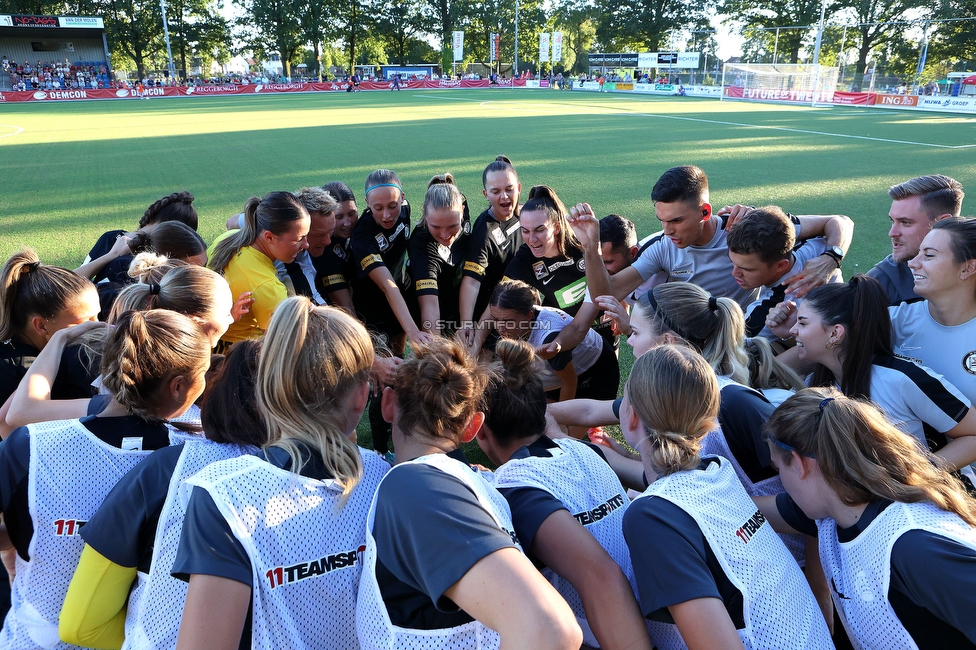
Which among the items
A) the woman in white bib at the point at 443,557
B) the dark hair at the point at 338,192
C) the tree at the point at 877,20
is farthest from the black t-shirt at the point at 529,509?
the tree at the point at 877,20

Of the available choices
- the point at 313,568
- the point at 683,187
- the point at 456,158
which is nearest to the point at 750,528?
the point at 313,568

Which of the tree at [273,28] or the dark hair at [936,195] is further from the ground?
the tree at [273,28]

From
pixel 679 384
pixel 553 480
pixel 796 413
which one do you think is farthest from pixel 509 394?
pixel 796 413

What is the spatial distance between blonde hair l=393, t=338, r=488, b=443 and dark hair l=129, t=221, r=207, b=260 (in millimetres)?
2758

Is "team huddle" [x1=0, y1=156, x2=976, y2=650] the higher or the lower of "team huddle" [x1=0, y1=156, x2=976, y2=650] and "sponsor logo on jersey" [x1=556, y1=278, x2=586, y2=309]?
the higher

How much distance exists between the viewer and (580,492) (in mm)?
1942

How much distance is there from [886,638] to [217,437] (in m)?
2.04

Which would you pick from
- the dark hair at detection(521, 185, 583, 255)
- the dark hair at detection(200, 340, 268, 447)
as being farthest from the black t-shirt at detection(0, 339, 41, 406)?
the dark hair at detection(521, 185, 583, 255)

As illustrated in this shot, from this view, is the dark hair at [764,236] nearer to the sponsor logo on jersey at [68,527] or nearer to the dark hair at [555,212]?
the dark hair at [555,212]

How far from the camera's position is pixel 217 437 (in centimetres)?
185

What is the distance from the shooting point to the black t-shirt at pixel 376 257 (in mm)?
4625

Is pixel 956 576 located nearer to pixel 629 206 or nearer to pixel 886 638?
pixel 886 638

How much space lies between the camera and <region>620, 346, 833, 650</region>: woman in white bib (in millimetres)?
1572

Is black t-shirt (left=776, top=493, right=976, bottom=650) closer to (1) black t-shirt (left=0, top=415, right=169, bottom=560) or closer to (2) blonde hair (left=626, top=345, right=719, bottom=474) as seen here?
(2) blonde hair (left=626, top=345, right=719, bottom=474)
